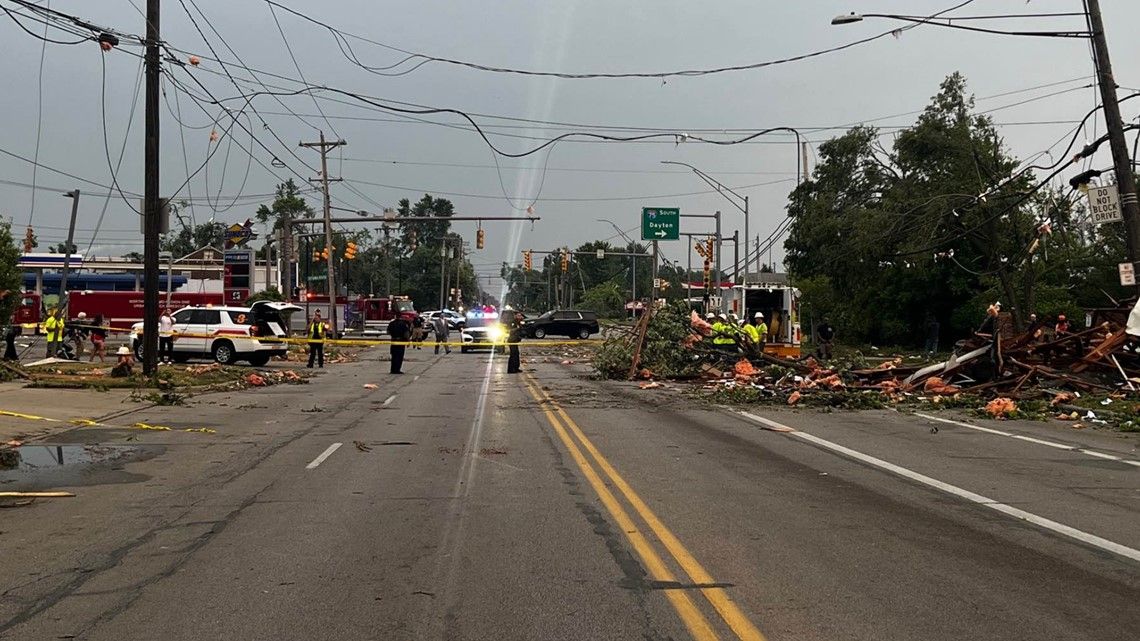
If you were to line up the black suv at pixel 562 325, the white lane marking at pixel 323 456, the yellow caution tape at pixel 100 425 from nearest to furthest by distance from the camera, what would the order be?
the white lane marking at pixel 323 456
the yellow caution tape at pixel 100 425
the black suv at pixel 562 325

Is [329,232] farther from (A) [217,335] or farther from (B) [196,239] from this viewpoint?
(B) [196,239]

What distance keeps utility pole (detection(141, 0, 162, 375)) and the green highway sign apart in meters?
31.5

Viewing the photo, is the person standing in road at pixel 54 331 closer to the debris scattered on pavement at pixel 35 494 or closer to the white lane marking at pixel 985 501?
the debris scattered on pavement at pixel 35 494

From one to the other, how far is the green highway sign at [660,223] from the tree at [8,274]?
32881 millimetres

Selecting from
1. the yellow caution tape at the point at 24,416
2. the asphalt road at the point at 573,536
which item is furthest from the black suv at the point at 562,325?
the asphalt road at the point at 573,536

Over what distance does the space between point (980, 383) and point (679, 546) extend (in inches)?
631

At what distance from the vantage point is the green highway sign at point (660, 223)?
52844mm

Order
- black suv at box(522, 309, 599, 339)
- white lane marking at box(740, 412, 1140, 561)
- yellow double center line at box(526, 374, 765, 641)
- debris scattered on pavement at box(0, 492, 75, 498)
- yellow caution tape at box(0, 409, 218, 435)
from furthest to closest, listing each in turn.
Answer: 1. black suv at box(522, 309, 599, 339)
2. yellow caution tape at box(0, 409, 218, 435)
3. debris scattered on pavement at box(0, 492, 75, 498)
4. white lane marking at box(740, 412, 1140, 561)
5. yellow double center line at box(526, 374, 765, 641)

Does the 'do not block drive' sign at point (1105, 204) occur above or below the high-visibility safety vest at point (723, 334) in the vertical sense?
above

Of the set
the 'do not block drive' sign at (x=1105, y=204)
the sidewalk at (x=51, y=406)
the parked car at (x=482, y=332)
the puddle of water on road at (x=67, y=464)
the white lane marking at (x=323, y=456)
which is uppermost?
the 'do not block drive' sign at (x=1105, y=204)

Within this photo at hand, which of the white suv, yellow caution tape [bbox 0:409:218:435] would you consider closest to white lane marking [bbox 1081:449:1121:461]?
yellow caution tape [bbox 0:409:218:435]

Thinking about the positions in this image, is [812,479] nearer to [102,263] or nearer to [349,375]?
[349,375]

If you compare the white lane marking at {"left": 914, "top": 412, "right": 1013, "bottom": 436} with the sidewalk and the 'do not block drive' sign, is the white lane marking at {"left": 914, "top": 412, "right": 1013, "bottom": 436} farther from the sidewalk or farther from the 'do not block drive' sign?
the sidewalk

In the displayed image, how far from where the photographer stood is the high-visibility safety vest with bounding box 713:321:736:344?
27.2 m
